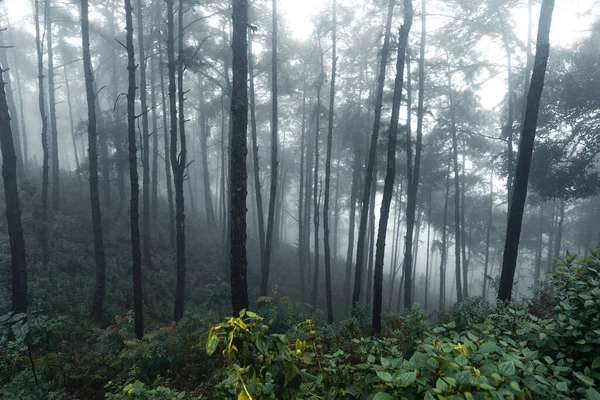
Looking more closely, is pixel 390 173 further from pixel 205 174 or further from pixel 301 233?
pixel 205 174

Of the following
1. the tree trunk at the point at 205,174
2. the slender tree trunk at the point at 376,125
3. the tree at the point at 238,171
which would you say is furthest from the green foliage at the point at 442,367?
the tree trunk at the point at 205,174

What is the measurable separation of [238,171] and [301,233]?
15.6 metres

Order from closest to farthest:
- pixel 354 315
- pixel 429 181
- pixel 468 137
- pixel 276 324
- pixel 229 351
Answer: pixel 229 351
pixel 276 324
pixel 354 315
pixel 468 137
pixel 429 181

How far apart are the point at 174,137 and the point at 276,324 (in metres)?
7.16

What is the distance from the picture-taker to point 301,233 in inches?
827

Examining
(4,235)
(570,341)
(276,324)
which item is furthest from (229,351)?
(4,235)

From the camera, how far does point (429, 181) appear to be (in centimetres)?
2108

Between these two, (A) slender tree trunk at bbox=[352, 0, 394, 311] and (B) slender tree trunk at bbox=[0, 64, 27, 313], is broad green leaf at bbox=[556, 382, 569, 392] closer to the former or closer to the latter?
(A) slender tree trunk at bbox=[352, 0, 394, 311]

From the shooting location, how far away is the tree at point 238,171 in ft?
18.6

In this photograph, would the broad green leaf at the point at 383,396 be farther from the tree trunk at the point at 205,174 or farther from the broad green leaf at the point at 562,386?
the tree trunk at the point at 205,174

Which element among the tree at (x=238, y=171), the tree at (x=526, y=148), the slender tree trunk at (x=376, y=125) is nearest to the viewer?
the tree at (x=238, y=171)

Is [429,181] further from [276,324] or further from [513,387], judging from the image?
[513,387]

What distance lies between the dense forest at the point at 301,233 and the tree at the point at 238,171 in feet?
0.12

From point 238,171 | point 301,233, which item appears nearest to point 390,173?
point 238,171
